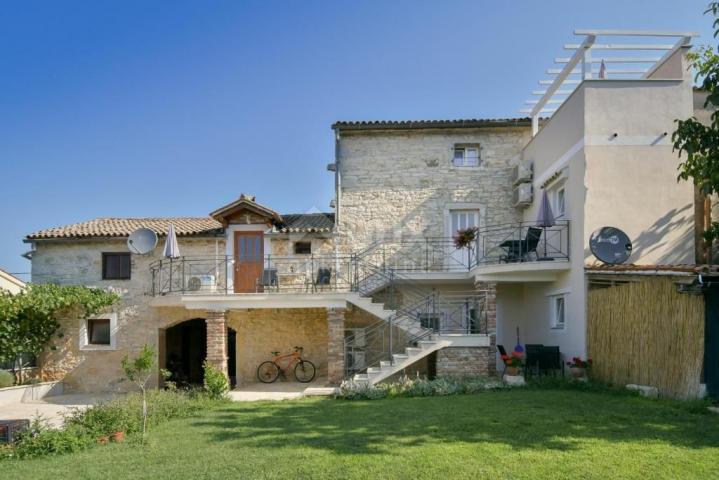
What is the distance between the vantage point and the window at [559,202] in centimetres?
1412

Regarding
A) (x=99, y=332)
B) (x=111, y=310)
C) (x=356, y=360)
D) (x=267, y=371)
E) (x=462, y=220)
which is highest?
(x=462, y=220)

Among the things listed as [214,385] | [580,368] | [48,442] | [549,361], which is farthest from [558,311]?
[48,442]

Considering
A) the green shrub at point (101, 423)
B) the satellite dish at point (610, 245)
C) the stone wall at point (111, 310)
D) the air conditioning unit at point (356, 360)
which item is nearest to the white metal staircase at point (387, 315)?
the air conditioning unit at point (356, 360)

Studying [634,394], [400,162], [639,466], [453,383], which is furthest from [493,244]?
[639,466]

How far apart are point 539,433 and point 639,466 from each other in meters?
1.69

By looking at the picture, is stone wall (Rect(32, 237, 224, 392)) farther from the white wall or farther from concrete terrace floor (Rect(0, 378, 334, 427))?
the white wall

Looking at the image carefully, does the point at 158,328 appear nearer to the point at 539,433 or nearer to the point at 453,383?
the point at 453,383

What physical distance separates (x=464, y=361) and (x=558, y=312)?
299cm

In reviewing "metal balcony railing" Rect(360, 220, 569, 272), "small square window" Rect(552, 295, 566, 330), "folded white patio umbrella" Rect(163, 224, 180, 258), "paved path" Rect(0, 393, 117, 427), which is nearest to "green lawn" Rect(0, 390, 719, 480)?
"small square window" Rect(552, 295, 566, 330)

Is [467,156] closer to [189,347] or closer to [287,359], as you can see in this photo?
[287,359]

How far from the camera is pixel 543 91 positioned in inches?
639

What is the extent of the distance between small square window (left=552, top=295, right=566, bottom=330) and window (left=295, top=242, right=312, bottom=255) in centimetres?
750

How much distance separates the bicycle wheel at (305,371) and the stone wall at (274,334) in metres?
0.23

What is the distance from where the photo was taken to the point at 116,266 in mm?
16922
